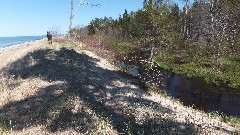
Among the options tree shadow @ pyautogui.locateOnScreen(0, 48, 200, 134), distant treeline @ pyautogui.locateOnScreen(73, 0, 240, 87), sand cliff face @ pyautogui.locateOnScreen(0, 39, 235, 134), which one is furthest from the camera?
distant treeline @ pyautogui.locateOnScreen(73, 0, 240, 87)

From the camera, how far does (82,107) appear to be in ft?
62.9

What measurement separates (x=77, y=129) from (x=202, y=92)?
61.3ft

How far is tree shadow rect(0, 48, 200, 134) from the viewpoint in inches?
674

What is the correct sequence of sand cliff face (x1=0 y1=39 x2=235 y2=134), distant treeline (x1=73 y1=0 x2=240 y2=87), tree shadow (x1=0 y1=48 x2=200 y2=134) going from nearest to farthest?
sand cliff face (x1=0 y1=39 x2=235 y2=134) < tree shadow (x1=0 y1=48 x2=200 y2=134) < distant treeline (x1=73 y1=0 x2=240 y2=87)

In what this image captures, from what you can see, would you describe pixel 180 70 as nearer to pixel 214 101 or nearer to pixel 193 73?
pixel 193 73

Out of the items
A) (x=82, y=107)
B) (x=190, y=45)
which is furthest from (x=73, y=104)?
(x=190, y=45)

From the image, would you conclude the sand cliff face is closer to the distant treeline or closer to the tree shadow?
the tree shadow

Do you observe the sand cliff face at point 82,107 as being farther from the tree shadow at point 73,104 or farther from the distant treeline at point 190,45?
the distant treeline at point 190,45

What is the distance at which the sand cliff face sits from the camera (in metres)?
17.0

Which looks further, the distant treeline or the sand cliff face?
the distant treeline

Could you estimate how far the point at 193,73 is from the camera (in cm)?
4116

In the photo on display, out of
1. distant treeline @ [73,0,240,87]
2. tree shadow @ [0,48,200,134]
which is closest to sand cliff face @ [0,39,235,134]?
tree shadow @ [0,48,200,134]

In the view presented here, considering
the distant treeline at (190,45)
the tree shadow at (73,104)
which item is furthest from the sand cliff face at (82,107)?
the distant treeline at (190,45)

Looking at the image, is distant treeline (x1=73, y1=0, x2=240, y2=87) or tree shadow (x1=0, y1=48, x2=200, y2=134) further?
distant treeline (x1=73, y1=0, x2=240, y2=87)
